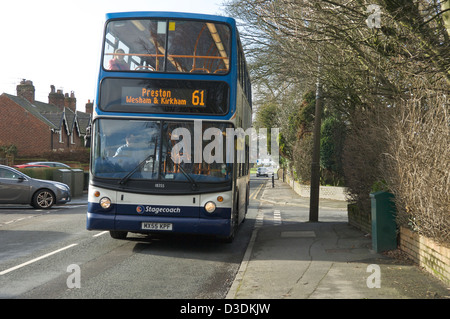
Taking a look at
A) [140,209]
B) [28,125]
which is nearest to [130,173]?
[140,209]

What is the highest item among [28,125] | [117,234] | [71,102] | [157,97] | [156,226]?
[71,102]

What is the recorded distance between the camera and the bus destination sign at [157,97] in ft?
33.3

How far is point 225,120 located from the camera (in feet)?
33.0

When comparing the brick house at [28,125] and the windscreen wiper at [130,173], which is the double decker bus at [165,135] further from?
the brick house at [28,125]

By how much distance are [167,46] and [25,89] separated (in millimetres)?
47442

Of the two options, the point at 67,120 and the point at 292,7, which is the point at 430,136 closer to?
the point at 292,7

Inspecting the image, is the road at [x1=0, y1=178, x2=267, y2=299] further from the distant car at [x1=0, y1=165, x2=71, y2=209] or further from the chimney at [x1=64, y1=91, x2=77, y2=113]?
the chimney at [x1=64, y1=91, x2=77, y2=113]

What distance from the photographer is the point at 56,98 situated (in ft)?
200

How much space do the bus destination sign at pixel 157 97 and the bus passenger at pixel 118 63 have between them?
0.40 meters

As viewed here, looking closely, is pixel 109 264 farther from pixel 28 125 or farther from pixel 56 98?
pixel 56 98

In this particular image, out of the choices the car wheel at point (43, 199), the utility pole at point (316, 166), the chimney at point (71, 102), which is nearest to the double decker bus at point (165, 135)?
the utility pole at point (316, 166)

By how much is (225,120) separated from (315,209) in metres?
7.70

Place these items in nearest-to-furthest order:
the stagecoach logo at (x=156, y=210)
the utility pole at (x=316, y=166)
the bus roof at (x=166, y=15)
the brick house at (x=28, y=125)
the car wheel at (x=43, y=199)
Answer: the stagecoach logo at (x=156, y=210) < the bus roof at (x=166, y=15) < the utility pole at (x=316, y=166) < the car wheel at (x=43, y=199) < the brick house at (x=28, y=125)

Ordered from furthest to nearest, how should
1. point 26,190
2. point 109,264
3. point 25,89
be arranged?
1. point 25,89
2. point 26,190
3. point 109,264
